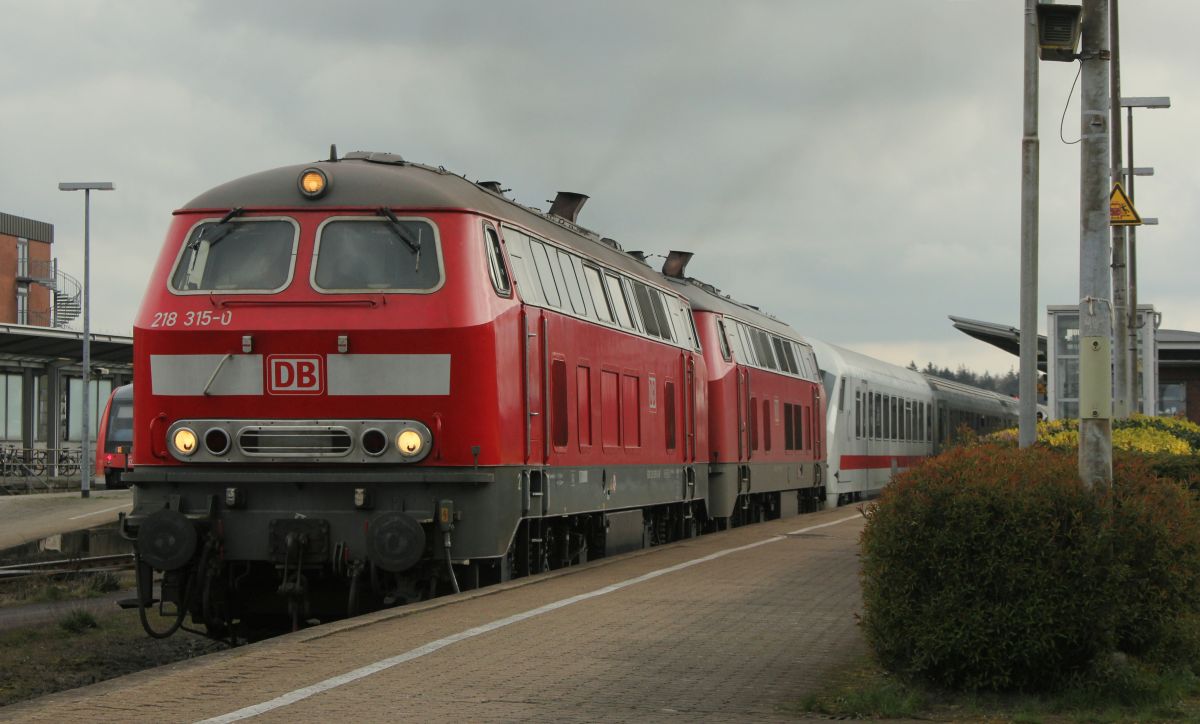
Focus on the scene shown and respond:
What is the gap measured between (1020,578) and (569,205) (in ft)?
39.3

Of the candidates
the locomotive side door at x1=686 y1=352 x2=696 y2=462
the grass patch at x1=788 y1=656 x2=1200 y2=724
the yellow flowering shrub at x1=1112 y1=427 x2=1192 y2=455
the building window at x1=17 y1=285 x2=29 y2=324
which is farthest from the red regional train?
the building window at x1=17 y1=285 x2=29 y2=324

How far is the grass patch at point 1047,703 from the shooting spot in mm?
7859

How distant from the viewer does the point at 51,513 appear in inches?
1264

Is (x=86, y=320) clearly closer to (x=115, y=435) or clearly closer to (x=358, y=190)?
(x=115, y=435)

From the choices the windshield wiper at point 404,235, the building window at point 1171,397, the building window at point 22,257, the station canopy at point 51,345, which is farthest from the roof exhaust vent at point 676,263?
the building window at point 22,257

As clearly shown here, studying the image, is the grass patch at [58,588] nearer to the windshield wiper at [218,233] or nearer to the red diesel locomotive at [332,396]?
the red diesel locomotive at [332,396]

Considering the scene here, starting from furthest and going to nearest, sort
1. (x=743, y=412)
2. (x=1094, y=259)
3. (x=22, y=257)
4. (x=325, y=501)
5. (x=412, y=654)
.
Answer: (x=22, y=257)
(x=743, y=412)
(x=325, y=501)
(x=412, y=654)
(x=1094, y=259)

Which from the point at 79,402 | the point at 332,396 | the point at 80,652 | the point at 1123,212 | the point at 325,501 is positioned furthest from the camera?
the point at 79,402

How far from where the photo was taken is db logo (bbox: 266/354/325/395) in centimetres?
1195

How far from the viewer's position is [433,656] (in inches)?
371

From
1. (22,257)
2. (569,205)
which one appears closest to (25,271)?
(22,257)

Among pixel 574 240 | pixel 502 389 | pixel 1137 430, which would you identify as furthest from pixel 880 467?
pixel 502 389

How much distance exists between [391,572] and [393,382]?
1.52 meters

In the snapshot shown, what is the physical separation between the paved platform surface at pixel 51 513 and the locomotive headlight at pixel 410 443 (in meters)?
14.6
